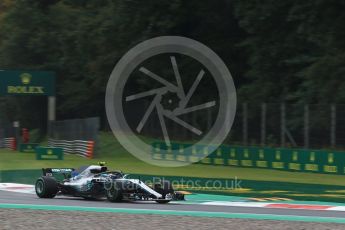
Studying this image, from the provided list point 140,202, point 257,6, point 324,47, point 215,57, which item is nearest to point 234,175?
point 140,202

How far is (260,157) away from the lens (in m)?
24.0

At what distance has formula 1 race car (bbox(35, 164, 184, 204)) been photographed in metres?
14.9

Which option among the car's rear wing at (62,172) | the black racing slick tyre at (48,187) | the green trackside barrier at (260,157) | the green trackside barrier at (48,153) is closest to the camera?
the black racing slick tyre at (48,187)

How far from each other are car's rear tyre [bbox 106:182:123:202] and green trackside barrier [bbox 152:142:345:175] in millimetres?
8391

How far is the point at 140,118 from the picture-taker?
1519 inches

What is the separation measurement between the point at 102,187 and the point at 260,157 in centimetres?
977

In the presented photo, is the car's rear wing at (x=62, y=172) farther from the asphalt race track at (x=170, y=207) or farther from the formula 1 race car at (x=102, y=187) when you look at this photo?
the asphalt race track at (x=170, y=207)

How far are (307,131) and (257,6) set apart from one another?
37.0ft

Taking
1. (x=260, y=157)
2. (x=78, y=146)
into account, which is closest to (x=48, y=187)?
(x=260, y=157)

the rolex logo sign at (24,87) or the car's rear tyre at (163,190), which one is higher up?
the rolex logo sign at (24,87)

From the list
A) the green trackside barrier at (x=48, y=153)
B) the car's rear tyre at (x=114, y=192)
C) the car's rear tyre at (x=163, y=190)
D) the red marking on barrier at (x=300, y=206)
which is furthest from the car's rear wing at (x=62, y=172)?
the green trackside barrier at (x=48, y=153)

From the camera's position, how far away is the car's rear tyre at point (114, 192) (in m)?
14.8

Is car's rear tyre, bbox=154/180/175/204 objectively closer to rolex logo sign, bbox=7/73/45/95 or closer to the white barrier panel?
the white barrier panel

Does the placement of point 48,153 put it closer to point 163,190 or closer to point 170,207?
point 163,190
